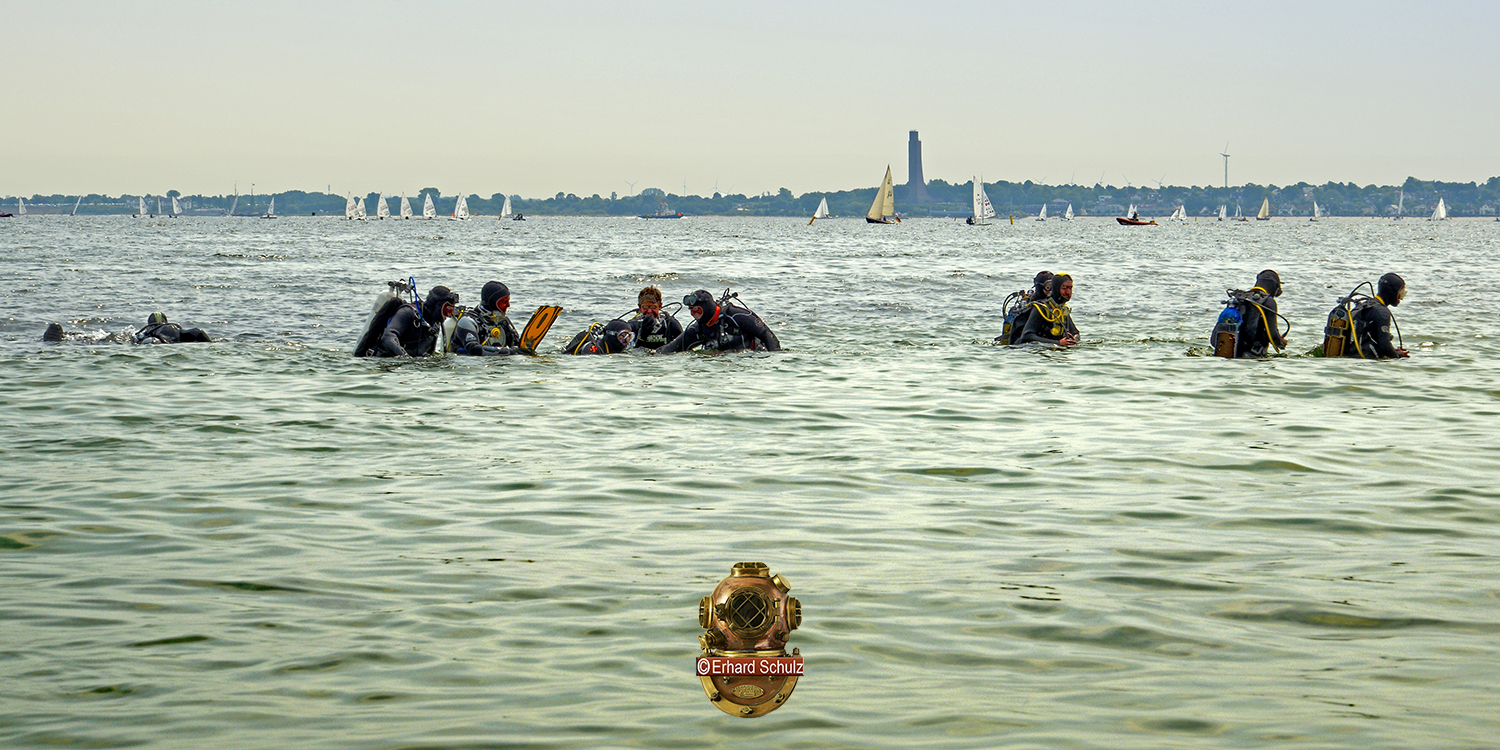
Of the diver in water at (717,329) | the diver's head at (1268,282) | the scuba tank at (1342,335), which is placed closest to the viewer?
the scuba tank at (1342,335)

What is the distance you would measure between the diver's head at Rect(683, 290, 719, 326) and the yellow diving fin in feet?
7.41

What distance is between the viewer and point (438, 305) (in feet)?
52.3

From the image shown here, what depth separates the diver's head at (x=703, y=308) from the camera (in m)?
16.1

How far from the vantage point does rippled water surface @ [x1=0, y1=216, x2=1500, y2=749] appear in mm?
4121

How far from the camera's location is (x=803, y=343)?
2002 centimetres

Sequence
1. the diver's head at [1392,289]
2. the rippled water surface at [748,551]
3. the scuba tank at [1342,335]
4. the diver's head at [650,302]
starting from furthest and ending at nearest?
the diver's head at [650,302]
the scuba tank at [1342,335]
the diver's head at [1392,289]
the rippled water surface at [748,551]

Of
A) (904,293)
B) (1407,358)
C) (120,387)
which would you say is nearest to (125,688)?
(120,387)

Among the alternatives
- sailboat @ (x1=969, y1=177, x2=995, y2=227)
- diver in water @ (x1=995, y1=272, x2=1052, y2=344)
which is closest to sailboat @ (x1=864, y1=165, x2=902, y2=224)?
sailboat @ (x1=969, y1=177, x2=995, y2=227)

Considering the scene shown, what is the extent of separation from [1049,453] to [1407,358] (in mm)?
9135

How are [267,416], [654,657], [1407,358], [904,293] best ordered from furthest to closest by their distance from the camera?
[904,293] → [1407,358] → [267,416] → [654,657]

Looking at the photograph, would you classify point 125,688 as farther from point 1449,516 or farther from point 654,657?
point 1449,516

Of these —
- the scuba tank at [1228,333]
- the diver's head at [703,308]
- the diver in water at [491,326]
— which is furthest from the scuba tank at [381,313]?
the scuba tank at [1228,333]

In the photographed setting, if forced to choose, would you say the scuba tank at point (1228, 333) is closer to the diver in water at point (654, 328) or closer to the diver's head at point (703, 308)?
the diver's head at point (703, 308)

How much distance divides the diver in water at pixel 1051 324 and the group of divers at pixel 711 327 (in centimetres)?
1
